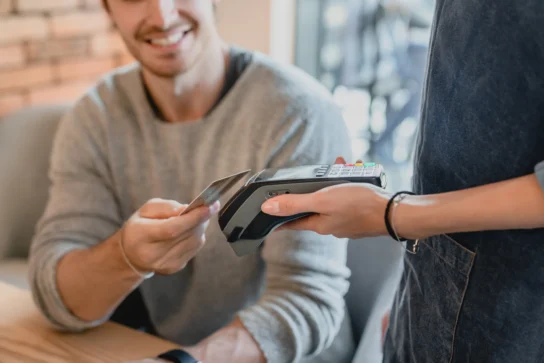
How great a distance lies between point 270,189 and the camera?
27.5 inches

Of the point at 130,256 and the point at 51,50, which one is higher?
the point at 51,50

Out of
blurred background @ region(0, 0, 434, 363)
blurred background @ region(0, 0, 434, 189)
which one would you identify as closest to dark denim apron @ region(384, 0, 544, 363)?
blurred background @ region(0, 0, 434, 363)

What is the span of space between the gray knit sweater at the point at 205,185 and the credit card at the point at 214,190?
0.19 meters

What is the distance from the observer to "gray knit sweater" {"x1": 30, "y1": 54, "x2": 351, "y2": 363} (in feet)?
3.14

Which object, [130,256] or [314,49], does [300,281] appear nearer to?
[130,256]

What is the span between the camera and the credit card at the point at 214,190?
0.77m

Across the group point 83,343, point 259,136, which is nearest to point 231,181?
point 259,136

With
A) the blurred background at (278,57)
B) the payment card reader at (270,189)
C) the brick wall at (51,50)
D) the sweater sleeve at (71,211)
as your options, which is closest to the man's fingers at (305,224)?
the payment card reader at (270,189)

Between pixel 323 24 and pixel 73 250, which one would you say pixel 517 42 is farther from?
pixel 323 24

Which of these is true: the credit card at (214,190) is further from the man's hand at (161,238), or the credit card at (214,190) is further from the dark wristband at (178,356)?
the dark wristband at (178,356)

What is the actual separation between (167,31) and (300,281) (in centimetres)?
49

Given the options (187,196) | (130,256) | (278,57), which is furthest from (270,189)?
(278,57)

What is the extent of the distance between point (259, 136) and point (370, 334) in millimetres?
368

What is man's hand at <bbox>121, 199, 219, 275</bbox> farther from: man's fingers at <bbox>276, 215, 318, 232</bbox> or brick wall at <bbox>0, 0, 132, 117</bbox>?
brick wall at <bbox>0, 0, 132, 117</bbox>
